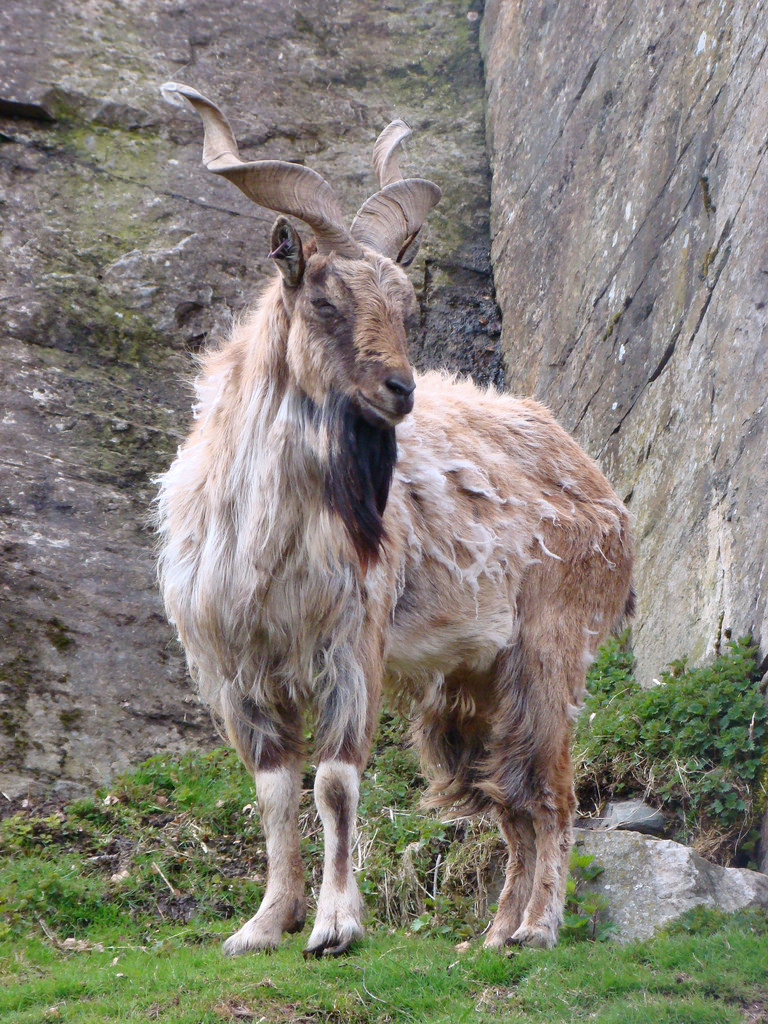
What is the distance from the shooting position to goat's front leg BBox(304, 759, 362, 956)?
3.68 metres

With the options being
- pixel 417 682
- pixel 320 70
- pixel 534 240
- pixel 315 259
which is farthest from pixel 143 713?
pixel 320 70

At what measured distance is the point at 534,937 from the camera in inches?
160

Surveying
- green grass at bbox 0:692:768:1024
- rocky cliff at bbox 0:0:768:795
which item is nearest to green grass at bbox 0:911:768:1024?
green grass at bbox 0:692:768:1024

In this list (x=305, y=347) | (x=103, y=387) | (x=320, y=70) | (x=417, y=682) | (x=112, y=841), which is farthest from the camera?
(x=320, y=70)

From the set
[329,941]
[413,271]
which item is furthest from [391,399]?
[413,271]

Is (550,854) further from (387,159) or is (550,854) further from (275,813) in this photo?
(387,159)

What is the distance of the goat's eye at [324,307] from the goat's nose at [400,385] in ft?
1.21

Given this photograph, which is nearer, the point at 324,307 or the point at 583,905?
the point at 324,307

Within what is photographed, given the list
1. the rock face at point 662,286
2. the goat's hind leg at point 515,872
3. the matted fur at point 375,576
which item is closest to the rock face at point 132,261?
the rock face at point 662,286

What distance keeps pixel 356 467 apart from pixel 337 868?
4.57 feet

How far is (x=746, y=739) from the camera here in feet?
14.9

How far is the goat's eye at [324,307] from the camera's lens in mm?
3877

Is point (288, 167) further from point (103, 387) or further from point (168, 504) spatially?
point (103, 387)

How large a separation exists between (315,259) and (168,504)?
1.16 m
